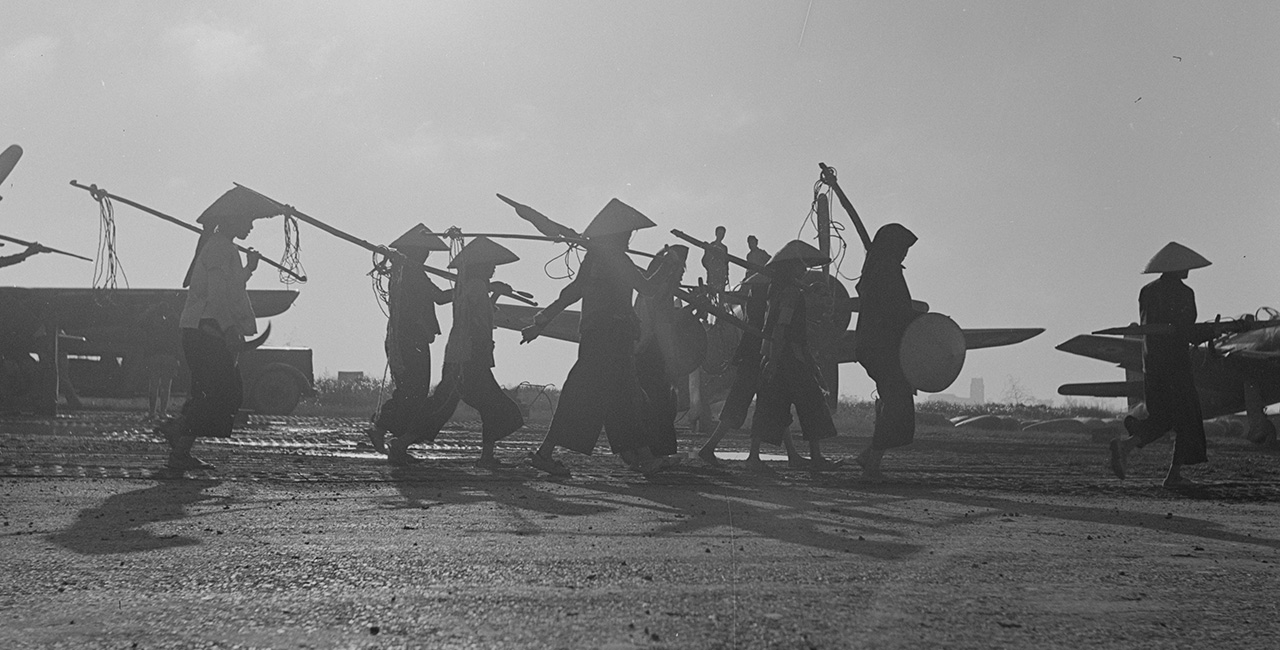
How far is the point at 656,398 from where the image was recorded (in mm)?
9531

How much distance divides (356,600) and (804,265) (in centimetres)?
780

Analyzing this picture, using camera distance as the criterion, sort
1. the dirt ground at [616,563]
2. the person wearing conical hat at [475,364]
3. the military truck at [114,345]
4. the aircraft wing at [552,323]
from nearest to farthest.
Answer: the dirt ground at [616,563] < the person wearing conical hat at [475,364] < the military truck at [114,345] < the aircraft wing at [552,323]

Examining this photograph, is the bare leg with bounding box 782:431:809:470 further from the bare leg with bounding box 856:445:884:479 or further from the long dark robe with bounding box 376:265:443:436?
the long dark robe with bounding box 376:265:443:436

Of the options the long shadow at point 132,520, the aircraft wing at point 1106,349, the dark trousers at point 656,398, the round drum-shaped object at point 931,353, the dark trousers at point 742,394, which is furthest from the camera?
the aircraft wing at point 1106,349

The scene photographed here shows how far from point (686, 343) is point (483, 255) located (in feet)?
7.20

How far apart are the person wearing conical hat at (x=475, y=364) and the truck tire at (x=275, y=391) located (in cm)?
1256

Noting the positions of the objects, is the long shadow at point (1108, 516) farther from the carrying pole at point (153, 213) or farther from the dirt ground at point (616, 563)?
the carrying pole at point (153, 213)

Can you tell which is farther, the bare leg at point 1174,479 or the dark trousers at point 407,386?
the dark trousers at point 407,386

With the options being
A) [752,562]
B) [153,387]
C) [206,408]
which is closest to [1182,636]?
[752,562]

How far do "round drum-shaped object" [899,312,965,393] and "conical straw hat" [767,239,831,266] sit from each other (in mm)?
2045

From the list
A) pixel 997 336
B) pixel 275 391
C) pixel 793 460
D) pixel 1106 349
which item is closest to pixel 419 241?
pixel 793 460

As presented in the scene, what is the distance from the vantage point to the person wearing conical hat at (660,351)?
888 cm

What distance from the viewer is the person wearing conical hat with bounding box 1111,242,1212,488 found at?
8586 mm

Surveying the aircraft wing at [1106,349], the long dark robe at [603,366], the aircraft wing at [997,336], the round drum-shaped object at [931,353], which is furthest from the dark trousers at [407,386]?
the aircraft wing at [997,336]
